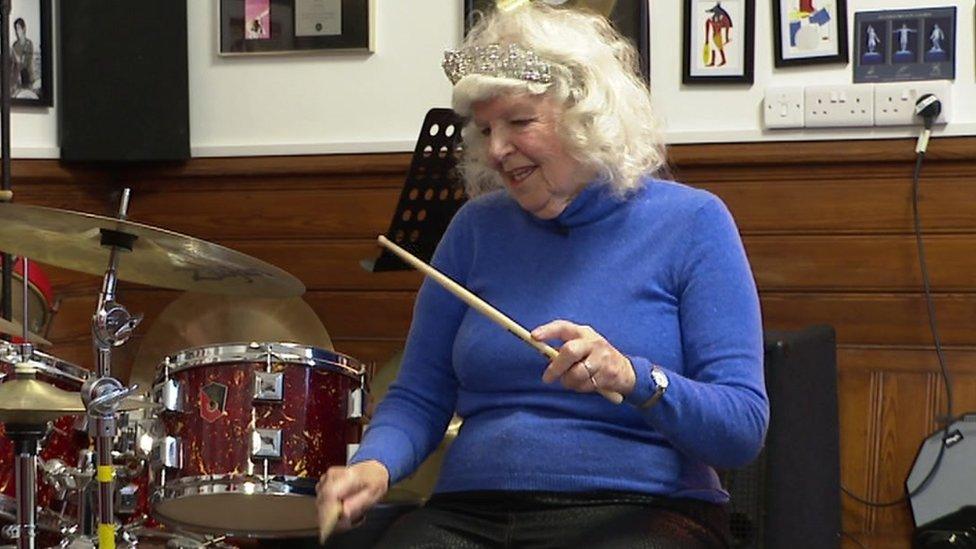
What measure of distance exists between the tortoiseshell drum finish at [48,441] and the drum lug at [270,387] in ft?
1.58

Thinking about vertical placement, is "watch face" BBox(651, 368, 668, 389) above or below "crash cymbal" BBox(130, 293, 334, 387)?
above

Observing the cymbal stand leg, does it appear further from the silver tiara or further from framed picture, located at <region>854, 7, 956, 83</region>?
framed picture, located at <region>854, 7, 956, 83</region>

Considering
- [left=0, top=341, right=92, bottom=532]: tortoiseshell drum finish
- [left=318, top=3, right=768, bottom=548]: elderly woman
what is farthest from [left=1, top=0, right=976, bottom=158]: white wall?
[left=318, top=3, right=768, bottom=548]: elderly woman

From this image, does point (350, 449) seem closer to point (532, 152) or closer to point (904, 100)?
point (532, 152)

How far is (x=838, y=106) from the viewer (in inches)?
115

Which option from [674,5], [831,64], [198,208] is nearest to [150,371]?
[198,208]

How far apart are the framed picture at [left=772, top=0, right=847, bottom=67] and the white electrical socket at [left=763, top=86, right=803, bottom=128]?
0.06 m

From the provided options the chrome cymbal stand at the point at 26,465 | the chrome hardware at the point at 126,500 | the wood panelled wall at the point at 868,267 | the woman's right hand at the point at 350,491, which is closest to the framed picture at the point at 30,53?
the wood panelled wall at the point at 868,267

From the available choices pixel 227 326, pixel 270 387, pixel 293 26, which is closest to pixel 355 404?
pixel 270 387

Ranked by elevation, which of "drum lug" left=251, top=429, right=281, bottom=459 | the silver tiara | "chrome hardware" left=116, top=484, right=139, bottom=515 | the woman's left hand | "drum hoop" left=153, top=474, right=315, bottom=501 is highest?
the silver tiara

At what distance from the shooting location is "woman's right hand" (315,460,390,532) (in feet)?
5.46

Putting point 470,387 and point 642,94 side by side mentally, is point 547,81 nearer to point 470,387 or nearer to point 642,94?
point 642,94

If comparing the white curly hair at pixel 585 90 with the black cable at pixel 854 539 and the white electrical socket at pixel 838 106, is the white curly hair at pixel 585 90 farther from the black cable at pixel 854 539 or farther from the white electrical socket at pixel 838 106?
the black cable at pixel 854 539

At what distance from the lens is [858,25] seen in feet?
9.62
